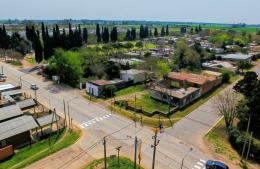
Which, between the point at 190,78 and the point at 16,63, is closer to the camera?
the point at 190,78

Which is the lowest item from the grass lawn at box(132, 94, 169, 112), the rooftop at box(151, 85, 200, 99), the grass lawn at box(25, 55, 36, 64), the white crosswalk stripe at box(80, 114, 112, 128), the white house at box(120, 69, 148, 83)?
the white crosswalk stripe at box(80, 114, 112, 128)

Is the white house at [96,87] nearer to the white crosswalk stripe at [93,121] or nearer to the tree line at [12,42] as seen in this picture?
the white crosswalk stripe at [93,121]

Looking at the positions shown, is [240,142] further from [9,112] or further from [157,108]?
[9,112]

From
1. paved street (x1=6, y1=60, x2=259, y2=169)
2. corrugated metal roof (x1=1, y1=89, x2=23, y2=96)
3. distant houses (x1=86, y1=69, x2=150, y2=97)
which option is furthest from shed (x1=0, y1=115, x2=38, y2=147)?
distant houses (x1=86, y1=69, x2=150, y2=97)

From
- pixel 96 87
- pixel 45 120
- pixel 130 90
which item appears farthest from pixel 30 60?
pixel 45 120

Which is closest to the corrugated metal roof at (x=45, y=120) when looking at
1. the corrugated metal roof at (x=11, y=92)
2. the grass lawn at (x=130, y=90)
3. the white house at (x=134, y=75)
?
the corrugated metal roof at (x=11, y=92)

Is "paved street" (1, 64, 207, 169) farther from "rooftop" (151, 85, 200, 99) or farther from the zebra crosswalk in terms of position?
"rooftop" (151, 85, 200, 99)

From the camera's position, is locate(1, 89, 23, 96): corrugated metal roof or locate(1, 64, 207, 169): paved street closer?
locate(1, 64, 207, 169): paved street
